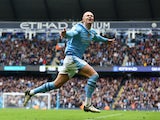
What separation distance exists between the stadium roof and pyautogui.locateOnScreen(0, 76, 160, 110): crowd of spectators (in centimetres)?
604

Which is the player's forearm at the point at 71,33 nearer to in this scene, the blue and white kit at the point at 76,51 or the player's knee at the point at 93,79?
the blue and white kit at the point at 76,51

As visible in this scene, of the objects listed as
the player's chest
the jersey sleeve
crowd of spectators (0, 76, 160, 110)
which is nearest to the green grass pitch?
the player's chest

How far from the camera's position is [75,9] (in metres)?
46.2

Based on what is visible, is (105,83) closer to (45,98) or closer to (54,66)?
(54,66)

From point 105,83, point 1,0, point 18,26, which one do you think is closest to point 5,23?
point 18,26

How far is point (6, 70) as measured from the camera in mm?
47594

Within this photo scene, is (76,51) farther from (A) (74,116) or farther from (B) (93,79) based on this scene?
(A) (74,116)

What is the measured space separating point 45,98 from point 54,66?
27.7 feet

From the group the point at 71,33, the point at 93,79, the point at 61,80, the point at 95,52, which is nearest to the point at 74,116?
the point at 61,80

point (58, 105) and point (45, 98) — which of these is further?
point (58, 105)

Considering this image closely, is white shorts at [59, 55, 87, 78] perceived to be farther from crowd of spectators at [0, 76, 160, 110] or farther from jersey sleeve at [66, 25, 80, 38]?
crowd of spectators at [0, 76, 160, 110]

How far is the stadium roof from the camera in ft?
148

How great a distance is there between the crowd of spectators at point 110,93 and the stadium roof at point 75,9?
6.04 m

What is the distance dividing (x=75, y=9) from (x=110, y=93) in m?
8.77
